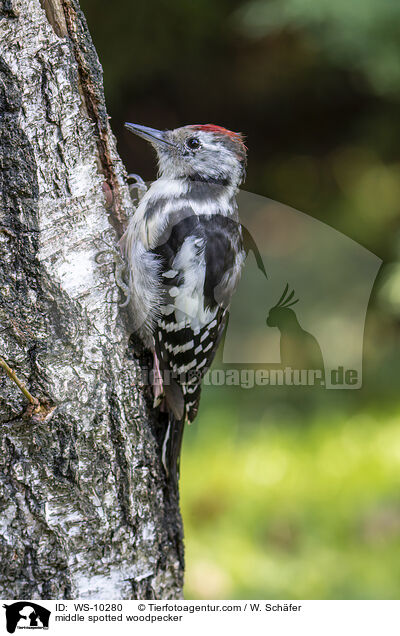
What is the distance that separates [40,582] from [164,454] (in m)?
0.32

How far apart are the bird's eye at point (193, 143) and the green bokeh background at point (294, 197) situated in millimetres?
168

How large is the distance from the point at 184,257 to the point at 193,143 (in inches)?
11.5

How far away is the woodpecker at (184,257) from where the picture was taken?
3.85 feet

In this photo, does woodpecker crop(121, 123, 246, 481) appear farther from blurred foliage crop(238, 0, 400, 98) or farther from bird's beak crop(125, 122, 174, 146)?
blurred foliage crop(238, 0, 400, 98)

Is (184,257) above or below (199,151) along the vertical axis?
below

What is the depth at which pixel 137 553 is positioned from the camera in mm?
1034

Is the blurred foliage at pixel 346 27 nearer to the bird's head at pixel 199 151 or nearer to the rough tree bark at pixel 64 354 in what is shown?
the bird's head at pixel 199 151

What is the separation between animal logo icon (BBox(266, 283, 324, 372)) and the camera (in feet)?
5.41
